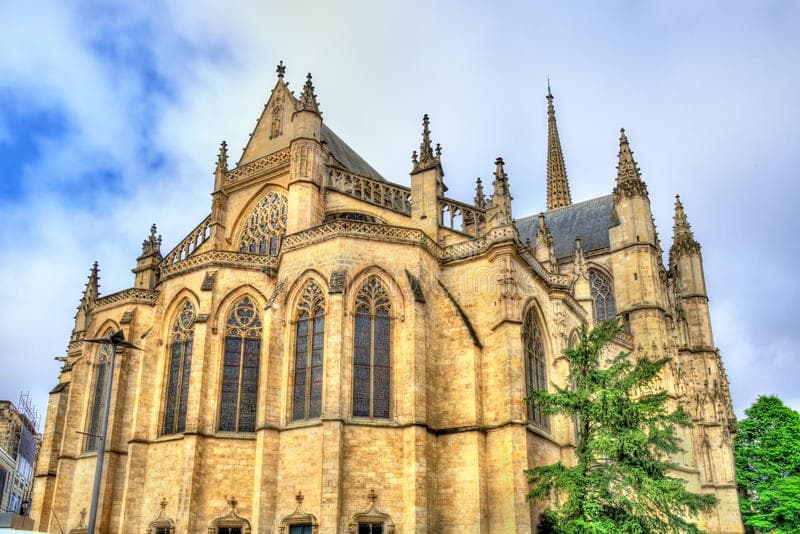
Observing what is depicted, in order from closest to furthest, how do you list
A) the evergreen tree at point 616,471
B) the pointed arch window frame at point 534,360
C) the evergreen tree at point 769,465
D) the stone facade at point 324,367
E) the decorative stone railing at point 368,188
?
the evergreen tree at point 616,471, the stone facade at point 324,367, the pointed arch window frame at point 534,360, the decorative stone railing at point 368,188, the evergreen tree at point 769,465

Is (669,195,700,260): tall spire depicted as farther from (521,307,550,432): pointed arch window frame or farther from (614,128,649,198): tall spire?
(521,307,550,432): pointed arch window frame

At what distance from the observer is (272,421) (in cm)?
2445

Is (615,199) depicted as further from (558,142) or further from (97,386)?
(97,386)

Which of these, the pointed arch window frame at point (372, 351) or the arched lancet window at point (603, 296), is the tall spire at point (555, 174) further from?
the pointed arch window frame at point (372, 351)

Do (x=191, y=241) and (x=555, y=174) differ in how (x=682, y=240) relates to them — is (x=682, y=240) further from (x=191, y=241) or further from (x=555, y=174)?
(x=191, y=241)

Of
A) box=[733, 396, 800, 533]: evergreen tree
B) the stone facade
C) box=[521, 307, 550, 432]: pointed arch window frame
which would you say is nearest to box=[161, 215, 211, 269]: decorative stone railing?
the stone facade

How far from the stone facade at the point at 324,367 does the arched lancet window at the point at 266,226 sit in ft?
0.31

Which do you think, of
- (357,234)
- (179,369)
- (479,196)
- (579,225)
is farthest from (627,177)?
(179,369)

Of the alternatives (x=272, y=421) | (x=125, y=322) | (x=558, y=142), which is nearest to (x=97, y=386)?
(x=125, y=322)

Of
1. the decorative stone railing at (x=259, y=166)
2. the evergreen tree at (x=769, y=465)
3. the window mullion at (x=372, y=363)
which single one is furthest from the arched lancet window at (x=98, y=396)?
the evergreen tree at (x=769, y=465)

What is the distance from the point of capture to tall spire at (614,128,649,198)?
148 feet

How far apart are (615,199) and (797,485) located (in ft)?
60.6

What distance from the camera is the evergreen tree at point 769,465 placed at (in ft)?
124

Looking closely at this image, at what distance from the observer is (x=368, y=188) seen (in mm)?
31938
